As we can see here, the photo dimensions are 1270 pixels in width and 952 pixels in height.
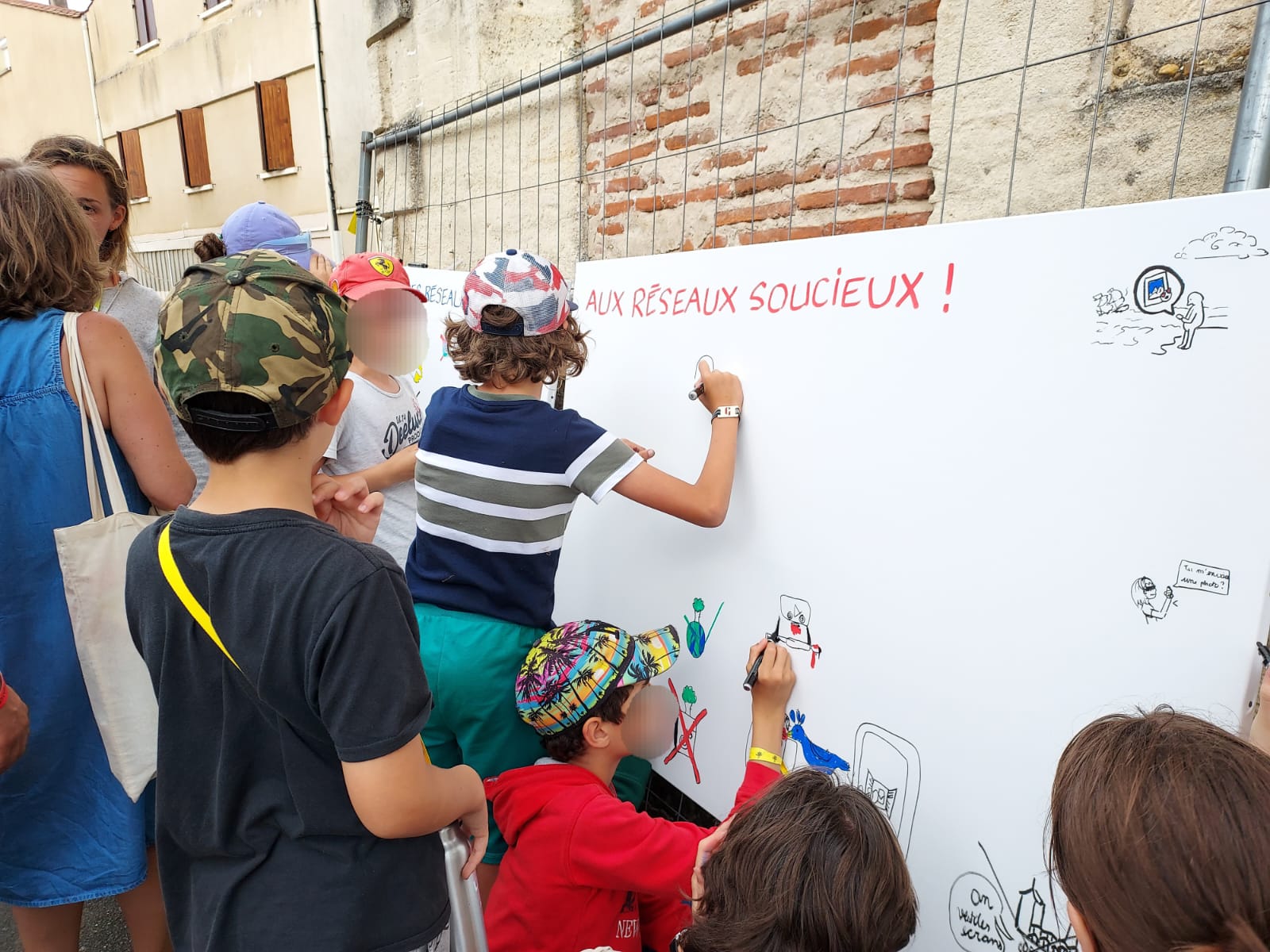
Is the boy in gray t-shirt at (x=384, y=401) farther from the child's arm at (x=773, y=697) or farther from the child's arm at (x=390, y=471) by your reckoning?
the child's arm at (x=773, y=697)

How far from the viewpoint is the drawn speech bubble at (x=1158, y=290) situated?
1050 mm

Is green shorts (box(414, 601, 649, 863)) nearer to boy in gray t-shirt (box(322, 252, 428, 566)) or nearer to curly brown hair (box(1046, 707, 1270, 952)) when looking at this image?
boy in gray t-shirt (box(322, 252, 428, 566))

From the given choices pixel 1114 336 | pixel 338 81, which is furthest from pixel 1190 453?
pixel 338 81

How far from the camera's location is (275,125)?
371 inches

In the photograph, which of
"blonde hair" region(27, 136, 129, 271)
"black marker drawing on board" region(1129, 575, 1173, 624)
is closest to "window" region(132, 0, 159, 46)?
"blonde hair" region(27, 136, 129, 271)

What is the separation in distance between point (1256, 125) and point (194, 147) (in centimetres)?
1278

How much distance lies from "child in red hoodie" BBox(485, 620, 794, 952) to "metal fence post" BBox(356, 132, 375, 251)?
3.49m

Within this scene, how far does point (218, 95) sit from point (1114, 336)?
1211cm

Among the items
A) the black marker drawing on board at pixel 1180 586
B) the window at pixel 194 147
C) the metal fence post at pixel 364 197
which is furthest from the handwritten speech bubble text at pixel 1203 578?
the window at pixel 194 147

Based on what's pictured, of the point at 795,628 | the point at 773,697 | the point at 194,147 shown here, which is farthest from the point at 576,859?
the point at 194,147

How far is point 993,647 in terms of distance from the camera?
1.24m

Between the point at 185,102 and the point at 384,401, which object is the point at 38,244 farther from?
the point at 185,102

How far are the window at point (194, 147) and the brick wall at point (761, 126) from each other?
9714 millimetres

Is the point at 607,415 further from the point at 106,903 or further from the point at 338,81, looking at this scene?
the point at 338,81
